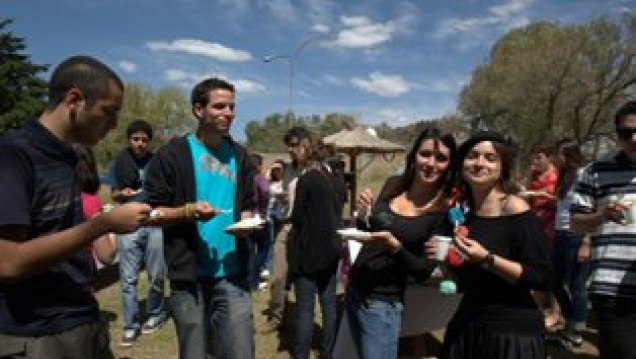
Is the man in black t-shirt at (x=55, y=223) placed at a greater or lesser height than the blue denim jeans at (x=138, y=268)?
greater

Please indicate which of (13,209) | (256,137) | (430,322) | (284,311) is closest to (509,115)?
(284,311)

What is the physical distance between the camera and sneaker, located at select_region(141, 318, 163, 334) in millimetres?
6762

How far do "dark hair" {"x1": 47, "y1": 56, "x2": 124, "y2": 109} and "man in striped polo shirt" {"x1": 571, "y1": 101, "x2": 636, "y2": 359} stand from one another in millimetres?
2744

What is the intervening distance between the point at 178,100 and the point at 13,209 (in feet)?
239

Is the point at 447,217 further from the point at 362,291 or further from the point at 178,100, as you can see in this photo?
the point at 178,100

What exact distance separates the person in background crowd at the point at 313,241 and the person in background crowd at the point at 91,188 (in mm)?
1822

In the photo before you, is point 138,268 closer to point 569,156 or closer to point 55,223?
point 55,223

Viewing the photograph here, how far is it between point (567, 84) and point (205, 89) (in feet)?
89.6

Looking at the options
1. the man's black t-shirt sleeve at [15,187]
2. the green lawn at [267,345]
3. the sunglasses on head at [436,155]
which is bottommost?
the green lawn at [267,345]

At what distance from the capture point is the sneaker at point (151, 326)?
6.76 m

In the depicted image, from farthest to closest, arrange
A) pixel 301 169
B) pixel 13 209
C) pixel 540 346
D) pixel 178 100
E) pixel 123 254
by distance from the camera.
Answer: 1. pixel 178 100
2. pixel 123 254
3. pixel 301 169
4. pixel 540 346
5. pixel 13 209

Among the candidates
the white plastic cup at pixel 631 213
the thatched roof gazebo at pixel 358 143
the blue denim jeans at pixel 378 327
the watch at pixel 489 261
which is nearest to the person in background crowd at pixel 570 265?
the white plastic cup at pixel 631 213

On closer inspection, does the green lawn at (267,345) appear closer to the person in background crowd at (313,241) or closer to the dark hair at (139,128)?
the person in background crowd at (313,241)

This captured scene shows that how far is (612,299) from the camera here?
11.2 feet
